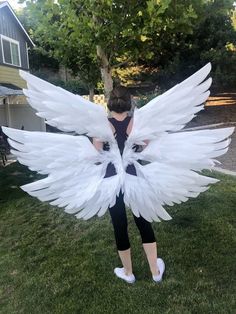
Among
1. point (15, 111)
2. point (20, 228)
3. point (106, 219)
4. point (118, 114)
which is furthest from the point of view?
point (15, 111)

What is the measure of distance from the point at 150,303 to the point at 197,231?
5.40 ft

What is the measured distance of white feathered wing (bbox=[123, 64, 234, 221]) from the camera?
356 centimetres

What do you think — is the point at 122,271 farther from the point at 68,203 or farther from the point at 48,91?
the point at 48,91

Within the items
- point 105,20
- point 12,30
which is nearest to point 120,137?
point 105,20

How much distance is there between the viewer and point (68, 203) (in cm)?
367

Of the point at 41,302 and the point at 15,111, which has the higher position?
the point at 15,111

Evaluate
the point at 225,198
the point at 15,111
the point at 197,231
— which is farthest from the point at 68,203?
the point at 15,111

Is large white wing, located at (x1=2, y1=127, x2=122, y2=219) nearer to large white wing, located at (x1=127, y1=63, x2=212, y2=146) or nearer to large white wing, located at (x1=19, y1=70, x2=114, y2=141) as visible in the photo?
large white wing, located at (x1=19, y1=70, x2=114, y2=141)

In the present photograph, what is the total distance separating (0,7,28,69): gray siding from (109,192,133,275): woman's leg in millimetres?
15104

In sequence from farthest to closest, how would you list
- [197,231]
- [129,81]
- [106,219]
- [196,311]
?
[129,81] < [106,219] < [197,231] < [196,311]

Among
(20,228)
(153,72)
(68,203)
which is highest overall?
(153,72)

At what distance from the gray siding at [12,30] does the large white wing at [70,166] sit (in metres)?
14.9

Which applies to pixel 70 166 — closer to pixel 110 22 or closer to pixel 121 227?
pixel 121 227

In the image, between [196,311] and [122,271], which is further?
[122,271]
